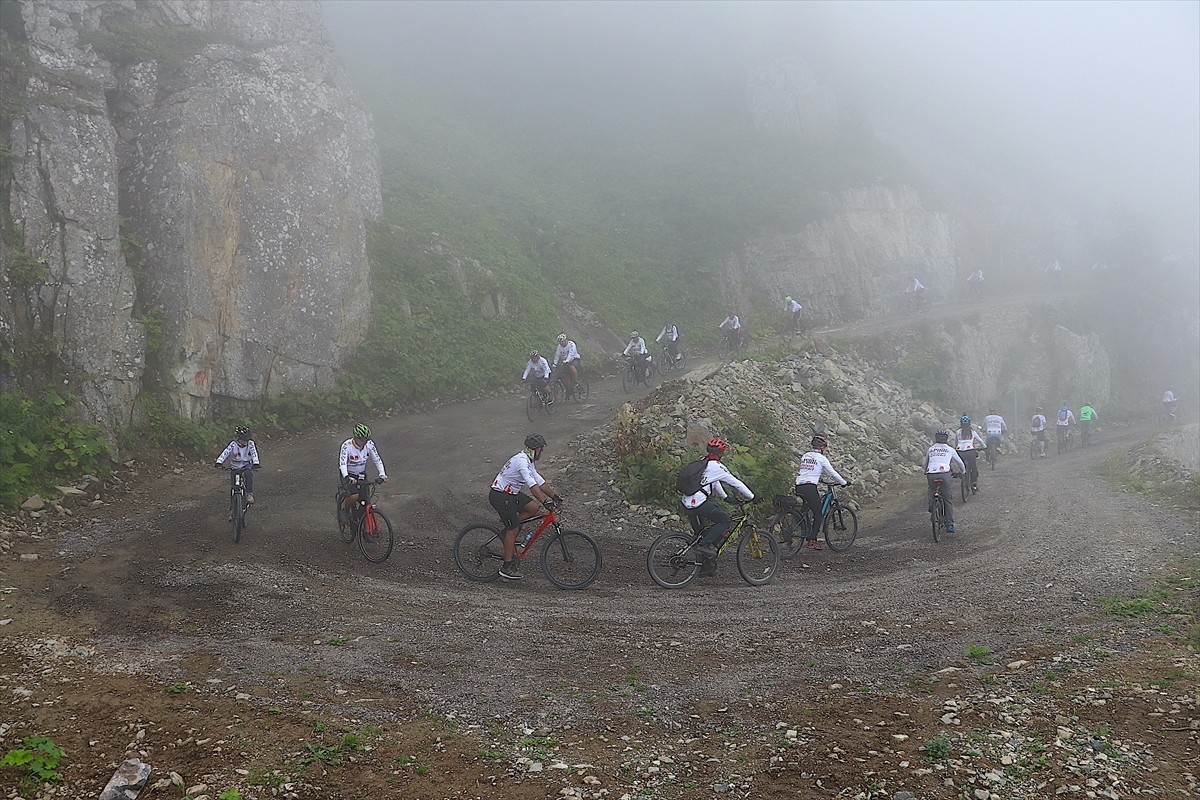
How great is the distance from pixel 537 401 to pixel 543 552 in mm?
11899

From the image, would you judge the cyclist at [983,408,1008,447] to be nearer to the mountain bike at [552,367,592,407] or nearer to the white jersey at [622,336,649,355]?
the white jersey at [622,336,649,355]

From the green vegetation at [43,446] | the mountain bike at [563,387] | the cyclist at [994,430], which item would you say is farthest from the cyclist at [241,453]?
the cyclist at [994,430]

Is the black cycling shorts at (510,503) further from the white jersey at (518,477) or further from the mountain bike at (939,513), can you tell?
the mountain bike at (939,513)

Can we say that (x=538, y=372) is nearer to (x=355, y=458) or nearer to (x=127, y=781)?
(x=355, y=458)

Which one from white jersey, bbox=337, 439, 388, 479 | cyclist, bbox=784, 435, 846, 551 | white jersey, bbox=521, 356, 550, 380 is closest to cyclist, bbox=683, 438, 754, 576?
cyclist, bbox=784, 435, 846, 551

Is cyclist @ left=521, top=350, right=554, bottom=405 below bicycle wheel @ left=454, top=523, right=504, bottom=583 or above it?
above

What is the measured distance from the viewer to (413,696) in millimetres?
7090

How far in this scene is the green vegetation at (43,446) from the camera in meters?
13.2

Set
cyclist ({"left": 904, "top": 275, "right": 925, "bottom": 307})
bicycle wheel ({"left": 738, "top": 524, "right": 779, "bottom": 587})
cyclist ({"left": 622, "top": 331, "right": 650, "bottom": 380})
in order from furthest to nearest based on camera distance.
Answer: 1. cyclist ({"left": 904, "top": 275, "right": 925, "bottom": 307})
2. cyclist ({"left": 622, "top": 331, "right": 650, "bottom": 380})
3. bicycle wheel ({"left": 738, "top": 524, "right": 779, "bottom": 587})

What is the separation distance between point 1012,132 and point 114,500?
220ft

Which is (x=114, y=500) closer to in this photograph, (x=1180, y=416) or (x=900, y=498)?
(x=900, y=498)

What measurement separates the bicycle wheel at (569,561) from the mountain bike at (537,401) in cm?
1156

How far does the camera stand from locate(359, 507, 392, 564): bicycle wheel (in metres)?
12.1

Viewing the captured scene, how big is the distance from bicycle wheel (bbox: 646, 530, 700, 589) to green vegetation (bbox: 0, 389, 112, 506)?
10311mm
